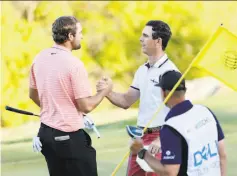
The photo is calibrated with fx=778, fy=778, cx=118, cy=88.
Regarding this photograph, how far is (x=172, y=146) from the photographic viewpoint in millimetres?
3750

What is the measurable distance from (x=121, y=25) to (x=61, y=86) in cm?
754

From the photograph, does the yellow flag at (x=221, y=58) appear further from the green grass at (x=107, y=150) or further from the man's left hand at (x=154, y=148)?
the green grass at (x=107, y=150)

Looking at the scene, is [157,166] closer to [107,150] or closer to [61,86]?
[61,86]

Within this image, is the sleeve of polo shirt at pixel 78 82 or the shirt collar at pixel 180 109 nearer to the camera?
the shirt collar at pixel 180 109

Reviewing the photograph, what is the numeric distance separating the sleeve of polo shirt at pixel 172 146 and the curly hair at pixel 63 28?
4.20 feet

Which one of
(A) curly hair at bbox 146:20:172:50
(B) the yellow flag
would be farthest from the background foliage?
(B) the yellow flag

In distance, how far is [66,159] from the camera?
4828mm

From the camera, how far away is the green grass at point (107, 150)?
26.7 ft

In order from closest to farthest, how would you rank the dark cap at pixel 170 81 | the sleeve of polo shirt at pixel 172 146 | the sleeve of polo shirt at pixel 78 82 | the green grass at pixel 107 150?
the sleeve of polo shirt at pixel 172 146
the dark cap at pixel 170 81
the sleeve of polo shirt at pixel 78 82
the green grass at pixel 107 150

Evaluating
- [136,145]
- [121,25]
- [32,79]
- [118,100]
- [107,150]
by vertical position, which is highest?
[32,79]

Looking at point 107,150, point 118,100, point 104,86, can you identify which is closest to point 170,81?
point 104,86

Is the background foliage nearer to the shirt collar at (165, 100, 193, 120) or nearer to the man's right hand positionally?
the man's right hand

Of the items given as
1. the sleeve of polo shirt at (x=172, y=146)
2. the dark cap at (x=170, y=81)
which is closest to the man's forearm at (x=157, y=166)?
the sleeve of polo shirt at (x=172, y=146)

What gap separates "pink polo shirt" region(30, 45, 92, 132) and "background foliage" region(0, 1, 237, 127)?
22.1ft
